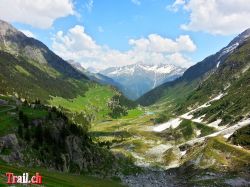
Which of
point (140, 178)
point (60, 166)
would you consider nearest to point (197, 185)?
point (140, 178)

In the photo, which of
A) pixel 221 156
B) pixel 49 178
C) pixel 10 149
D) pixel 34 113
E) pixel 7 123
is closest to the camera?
pixel 49 178

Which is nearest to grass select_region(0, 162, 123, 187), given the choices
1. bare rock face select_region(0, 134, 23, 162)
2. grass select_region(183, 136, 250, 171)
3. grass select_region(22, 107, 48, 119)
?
bare rock face select_region(0, 134, 23, 162)

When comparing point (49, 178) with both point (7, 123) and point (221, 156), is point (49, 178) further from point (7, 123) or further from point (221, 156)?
point (221, 156)

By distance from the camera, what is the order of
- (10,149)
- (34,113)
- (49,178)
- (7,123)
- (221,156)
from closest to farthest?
1. (49,178)
2. (10,149)
3. (7,123)
4. (34,113)
5. (221,156)

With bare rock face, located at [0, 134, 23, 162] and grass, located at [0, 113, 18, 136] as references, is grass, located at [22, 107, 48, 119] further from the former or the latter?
bare rock face, located at [0, 134, 23, 162]

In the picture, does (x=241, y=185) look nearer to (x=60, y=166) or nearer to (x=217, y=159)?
(x=217, y=159)

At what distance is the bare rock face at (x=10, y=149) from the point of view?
115 m

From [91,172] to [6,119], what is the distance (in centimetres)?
3653

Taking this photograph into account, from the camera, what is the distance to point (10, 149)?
118812mm

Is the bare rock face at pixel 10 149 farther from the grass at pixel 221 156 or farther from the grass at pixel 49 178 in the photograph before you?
the grass at pixel 221 156

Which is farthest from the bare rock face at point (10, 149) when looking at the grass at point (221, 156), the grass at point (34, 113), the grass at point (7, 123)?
the grass at point (221, 156)

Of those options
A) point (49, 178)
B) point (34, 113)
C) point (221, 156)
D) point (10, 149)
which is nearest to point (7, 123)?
point (10, 149)

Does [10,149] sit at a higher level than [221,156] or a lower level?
higher

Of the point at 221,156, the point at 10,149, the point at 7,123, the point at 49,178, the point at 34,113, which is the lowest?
the point at 49,178
